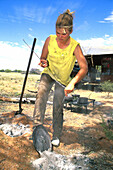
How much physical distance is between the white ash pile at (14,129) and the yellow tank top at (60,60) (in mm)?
2140

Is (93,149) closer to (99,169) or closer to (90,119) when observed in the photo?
(99,169)

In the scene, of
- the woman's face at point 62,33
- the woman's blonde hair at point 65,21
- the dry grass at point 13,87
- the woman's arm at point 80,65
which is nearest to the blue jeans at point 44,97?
the woman's arm at point 80,65

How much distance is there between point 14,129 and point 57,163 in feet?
5.79

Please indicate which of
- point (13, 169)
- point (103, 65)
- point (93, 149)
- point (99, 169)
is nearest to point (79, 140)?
point (93, 149)

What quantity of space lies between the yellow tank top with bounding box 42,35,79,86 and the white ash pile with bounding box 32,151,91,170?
1446mm

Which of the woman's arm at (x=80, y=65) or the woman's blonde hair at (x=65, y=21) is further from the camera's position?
the woman's arm at (x=80, y=65)

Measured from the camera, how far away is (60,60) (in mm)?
2740

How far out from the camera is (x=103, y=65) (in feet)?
57.5

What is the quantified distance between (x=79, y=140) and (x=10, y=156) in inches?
81.5

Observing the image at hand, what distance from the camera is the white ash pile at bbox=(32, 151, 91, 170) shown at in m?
2.83

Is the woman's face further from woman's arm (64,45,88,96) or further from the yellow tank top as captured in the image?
woman's arm (64,45,88,96)

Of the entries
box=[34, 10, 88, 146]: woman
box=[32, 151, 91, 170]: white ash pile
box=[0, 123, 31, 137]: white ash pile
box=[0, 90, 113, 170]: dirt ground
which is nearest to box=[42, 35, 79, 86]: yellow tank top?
box=[34, 10, 88, 146]: woman

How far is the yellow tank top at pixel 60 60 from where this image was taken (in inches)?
106

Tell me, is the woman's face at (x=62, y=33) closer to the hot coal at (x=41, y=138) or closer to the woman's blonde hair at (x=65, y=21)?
the woman's blonde hair at (x=65, y=21)
